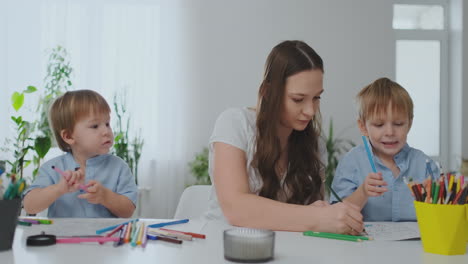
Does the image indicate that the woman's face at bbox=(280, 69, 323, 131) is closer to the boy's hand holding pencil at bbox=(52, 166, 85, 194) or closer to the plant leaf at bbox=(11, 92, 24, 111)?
the boy's hand holding pencil at bbox=(52, 166, 85, 194)

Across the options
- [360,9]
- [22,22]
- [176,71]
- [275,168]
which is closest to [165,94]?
[176,71]

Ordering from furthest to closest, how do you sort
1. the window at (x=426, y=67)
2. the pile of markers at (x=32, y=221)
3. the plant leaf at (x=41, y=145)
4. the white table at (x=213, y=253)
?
the window at (x=426, y=67) < the plant leaf at (x=41, y=145) < the pile of markers at (x=32, y=221) < the white table at (x=213, y=253)

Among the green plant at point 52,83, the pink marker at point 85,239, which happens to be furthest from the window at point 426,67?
the pink marker at point 85,239

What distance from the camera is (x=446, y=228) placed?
1.06m

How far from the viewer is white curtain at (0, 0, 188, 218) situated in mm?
4316

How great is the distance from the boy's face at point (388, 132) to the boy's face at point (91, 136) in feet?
3.00

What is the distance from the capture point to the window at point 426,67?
4738mm

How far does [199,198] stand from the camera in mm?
1808

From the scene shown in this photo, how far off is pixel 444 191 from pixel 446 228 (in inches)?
3.0

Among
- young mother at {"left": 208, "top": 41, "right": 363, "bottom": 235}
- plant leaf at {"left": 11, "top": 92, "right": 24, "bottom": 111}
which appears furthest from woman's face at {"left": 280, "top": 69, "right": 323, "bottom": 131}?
plant leaf at {"left": 11, "top": 92, "right": 24, "bottom": 111}

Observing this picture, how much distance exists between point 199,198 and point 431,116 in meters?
3.59

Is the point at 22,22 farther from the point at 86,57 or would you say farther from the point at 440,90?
the point at 440,90

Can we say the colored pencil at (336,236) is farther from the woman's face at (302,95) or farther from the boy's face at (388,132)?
the boy's face at (388,132)

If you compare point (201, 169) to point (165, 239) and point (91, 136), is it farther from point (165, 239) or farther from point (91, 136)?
point (165, 239)
